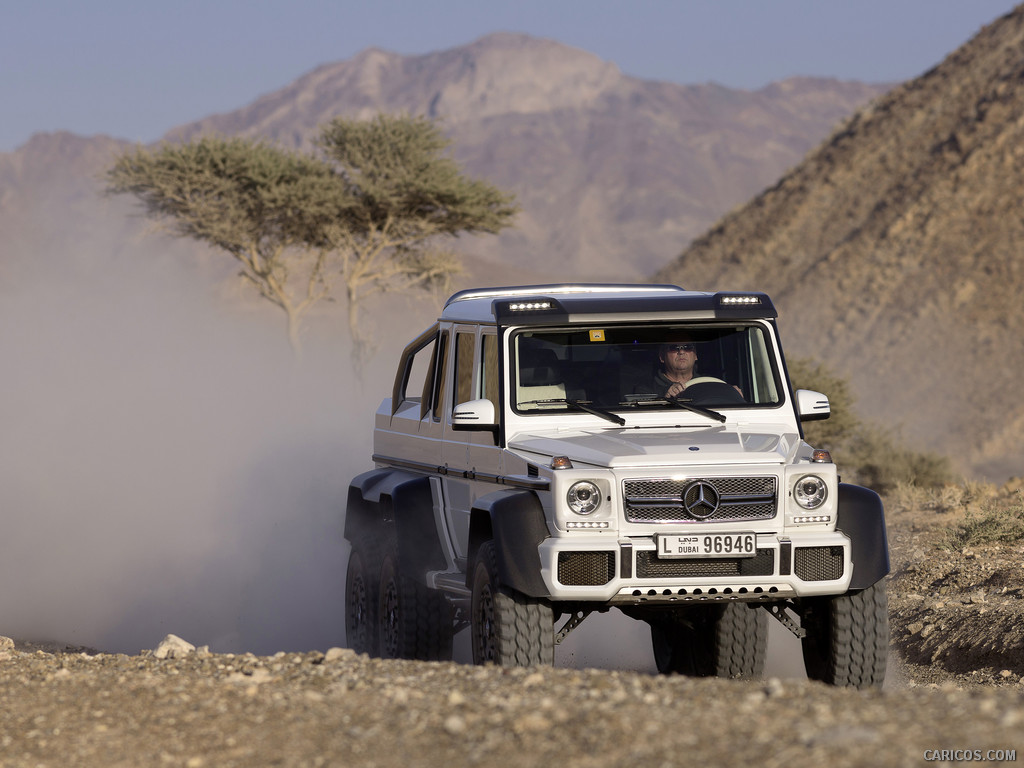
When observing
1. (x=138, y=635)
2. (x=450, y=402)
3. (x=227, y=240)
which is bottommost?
(x=138, y=635)

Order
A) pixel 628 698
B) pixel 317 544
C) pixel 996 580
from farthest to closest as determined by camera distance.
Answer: pixel 317 544, pixel 996 580, pixel 628 698

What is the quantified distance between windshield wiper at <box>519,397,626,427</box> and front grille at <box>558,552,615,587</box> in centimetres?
113

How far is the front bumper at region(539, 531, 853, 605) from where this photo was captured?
6.76 metres

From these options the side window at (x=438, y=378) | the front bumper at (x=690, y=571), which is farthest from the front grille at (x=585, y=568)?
the side window at (x=438, y=378)

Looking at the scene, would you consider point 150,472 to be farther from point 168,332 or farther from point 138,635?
point 168,332

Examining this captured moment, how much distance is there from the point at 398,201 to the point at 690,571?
27839 millimetres

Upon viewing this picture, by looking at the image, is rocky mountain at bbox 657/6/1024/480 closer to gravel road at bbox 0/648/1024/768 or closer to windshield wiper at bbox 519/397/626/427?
windshield wiper at bbox 519/397/626/427

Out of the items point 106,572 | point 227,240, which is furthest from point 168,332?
point 106,572

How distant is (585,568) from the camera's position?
6766 mm

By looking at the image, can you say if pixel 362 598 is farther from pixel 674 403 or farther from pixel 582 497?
pixel 582 497

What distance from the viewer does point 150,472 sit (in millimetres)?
20094

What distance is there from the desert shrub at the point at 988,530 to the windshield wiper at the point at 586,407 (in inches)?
260

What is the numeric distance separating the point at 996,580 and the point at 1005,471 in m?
22.7

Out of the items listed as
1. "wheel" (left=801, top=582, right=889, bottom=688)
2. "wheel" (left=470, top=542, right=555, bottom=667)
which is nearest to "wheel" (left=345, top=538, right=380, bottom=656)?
"wheel" (left=470, top=542, right=555, bottom=667)
